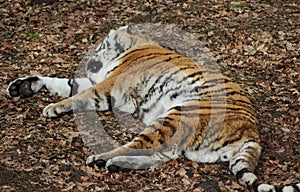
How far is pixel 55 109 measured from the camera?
209 inches

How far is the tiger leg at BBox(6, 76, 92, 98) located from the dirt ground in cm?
11

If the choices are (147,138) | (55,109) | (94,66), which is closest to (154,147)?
(147,138)

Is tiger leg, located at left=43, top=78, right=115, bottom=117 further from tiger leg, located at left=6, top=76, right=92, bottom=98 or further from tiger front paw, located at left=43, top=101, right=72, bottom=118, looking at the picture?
tiger leg, located at left=6, top=76, right=92, bottom=98

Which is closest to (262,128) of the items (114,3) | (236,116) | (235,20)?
(236,116)

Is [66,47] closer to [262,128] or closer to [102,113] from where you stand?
[102,113]

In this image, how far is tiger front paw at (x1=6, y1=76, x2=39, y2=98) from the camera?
225 inches

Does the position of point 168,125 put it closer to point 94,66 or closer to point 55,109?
point 55,109

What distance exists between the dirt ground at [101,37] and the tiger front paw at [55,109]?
7cm

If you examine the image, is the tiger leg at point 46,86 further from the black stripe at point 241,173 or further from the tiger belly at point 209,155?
the black stripe at point 241,173

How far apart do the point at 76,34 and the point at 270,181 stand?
4.00 metres

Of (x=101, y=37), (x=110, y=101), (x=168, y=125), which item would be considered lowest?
(x=101, y=37)

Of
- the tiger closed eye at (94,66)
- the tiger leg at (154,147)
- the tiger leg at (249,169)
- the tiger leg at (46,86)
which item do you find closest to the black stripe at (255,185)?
the tiger leg at (249,169)

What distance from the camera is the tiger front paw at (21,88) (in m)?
5.70

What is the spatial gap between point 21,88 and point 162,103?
1498 millimetres
